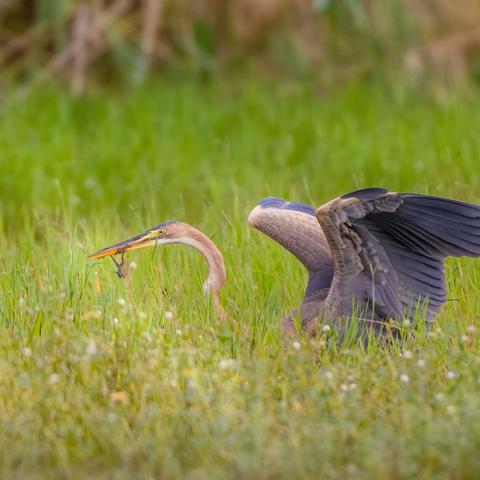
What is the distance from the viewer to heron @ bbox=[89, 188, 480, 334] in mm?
5379

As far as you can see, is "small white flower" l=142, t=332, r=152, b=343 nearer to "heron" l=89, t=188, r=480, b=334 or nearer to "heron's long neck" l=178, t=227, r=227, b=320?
"heron" l=89, t=188, r=480, b=334

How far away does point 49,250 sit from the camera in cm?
668

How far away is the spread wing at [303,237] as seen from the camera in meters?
5.98

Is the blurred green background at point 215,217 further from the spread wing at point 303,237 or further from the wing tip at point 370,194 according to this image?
→ the wing tip at point 370,194

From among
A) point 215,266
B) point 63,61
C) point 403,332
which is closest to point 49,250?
point 215,266

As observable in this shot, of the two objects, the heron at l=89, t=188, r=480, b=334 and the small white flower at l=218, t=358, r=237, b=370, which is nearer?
the small white flower at l=218, t=358, r=237, b=370

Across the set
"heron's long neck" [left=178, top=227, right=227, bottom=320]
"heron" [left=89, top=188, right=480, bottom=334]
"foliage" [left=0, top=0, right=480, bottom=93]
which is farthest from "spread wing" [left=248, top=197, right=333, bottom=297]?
"foliage" [left=0, top=0, right=480, bottom=93]

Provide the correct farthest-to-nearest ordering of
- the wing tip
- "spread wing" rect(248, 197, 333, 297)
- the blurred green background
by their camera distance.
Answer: "spread wing" rect(248, 197, 333, 297) < the wing tip < the blurred green background

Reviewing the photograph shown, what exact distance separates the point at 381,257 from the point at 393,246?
0.25 feet

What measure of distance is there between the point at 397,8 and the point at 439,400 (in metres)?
7.03

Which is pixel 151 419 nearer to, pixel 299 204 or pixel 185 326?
pixel 185 326

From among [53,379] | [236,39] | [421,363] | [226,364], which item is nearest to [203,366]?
[226,364]

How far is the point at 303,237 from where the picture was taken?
239 inches

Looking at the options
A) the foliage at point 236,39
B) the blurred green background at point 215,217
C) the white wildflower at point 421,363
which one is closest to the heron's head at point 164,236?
the blurred green background at point 215,217
